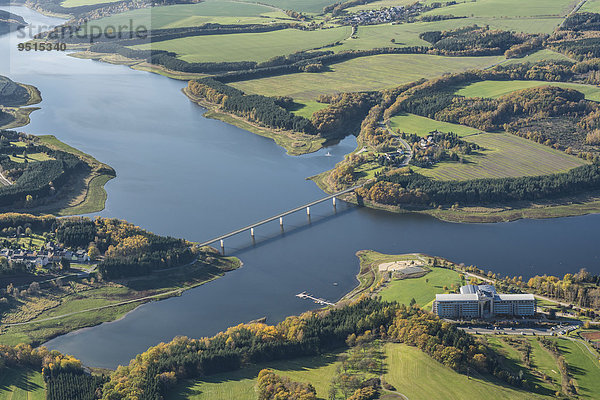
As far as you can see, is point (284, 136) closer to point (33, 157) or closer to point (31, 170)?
point (33, 157)

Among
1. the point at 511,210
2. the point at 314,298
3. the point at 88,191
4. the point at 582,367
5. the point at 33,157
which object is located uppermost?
the point at 511,210

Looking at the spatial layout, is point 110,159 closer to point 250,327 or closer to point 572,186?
point 250,327

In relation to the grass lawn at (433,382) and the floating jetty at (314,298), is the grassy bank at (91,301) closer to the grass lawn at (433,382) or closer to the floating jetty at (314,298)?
the floating jetty at (314,298)

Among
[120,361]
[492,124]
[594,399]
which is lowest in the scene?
[120,361]

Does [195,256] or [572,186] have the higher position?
[572,186]

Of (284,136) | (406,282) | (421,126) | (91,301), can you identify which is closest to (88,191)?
(91,301)

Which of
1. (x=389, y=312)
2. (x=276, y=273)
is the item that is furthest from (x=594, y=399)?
(x=276, y=273)

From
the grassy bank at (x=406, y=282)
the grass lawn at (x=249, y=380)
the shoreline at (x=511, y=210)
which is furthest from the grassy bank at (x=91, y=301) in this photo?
the shoreline at (x=511, y=210)
